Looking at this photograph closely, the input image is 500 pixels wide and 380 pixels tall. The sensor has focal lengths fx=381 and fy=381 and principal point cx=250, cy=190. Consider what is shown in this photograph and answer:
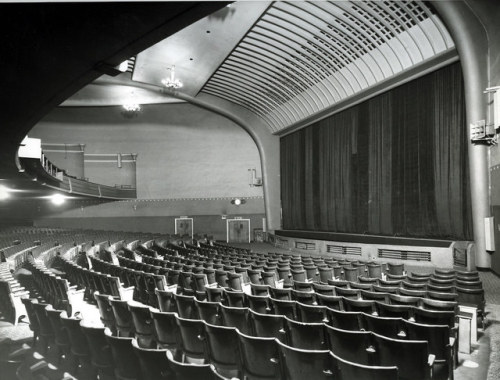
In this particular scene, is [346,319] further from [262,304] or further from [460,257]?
[460,257]

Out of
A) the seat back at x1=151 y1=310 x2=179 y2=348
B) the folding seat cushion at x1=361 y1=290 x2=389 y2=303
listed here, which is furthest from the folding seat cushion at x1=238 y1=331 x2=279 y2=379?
the folding seat cushion at x1=361 y1=290 x2=389 y2=303

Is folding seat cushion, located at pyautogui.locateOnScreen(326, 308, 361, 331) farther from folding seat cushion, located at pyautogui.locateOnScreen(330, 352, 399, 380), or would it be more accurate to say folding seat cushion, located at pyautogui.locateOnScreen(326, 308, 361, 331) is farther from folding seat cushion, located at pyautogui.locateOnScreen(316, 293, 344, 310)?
folding seat cushion, located at pyautogui.locateOnScreen(330, 352, 399, 380)

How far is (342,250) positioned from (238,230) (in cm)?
983

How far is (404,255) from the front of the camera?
12.9 m

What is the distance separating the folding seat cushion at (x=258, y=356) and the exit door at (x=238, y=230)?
67.1 feet

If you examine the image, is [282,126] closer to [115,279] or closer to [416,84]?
[416,84]

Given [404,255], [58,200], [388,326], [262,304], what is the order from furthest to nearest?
[58,200], [404,255], [262,304], [388,326]

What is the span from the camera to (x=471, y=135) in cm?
1062

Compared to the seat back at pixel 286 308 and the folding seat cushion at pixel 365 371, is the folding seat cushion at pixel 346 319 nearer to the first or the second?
the seat back at pixel 286 308

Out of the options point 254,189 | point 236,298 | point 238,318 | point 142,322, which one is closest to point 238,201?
point 254,189

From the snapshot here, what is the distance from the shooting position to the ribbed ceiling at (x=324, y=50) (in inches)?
473

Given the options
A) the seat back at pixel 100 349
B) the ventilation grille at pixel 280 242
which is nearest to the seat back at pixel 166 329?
the seat back at pixel 100 349

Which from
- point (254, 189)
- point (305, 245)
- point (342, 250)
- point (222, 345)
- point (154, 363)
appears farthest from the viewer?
point (254, 189)

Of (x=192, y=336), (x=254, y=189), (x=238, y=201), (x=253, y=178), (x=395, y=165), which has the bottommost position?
(x=192, y=336)
